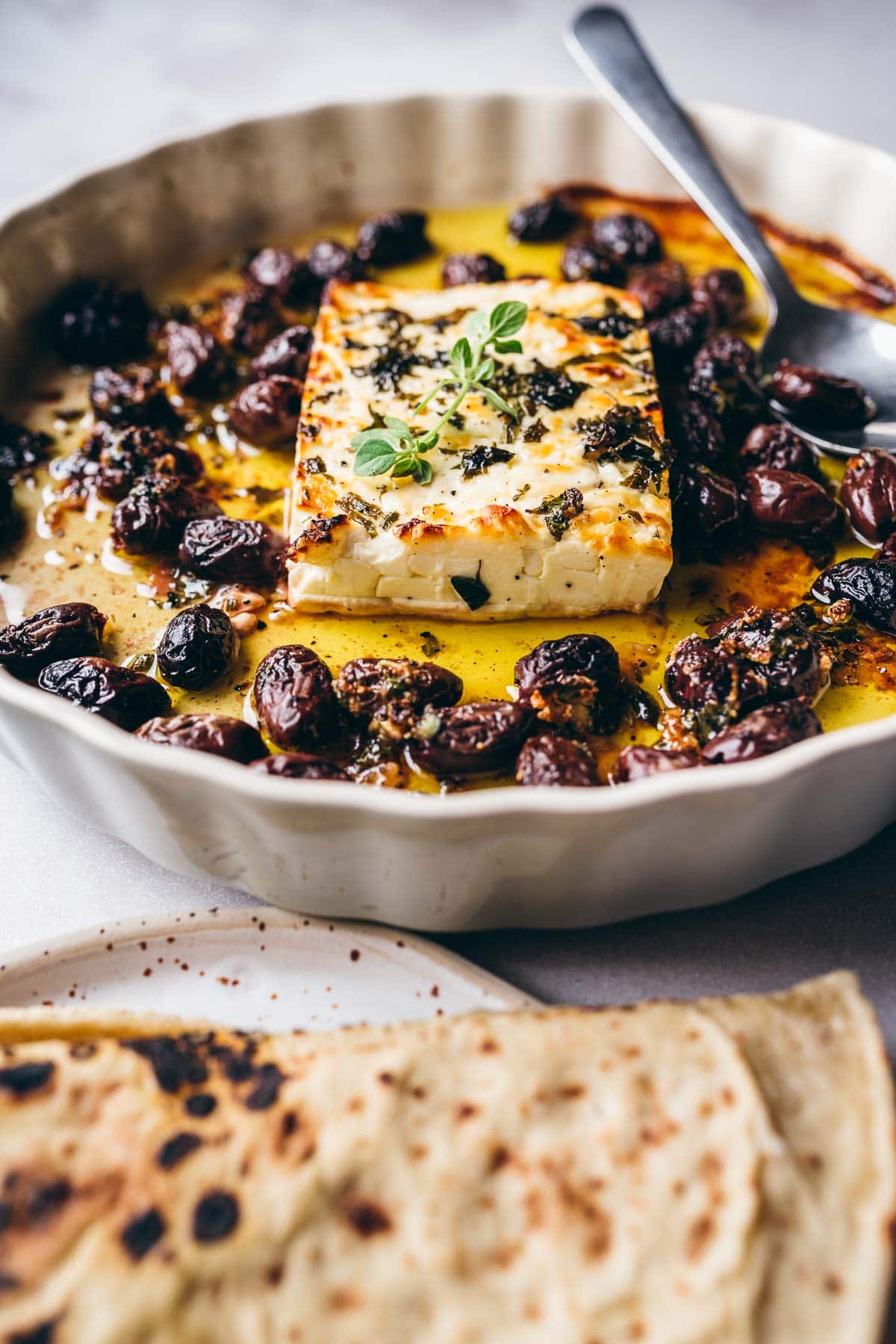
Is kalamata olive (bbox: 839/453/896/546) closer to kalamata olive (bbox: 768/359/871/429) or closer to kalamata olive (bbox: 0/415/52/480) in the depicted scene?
kalamata olive (bbox: 768/359/871/429)

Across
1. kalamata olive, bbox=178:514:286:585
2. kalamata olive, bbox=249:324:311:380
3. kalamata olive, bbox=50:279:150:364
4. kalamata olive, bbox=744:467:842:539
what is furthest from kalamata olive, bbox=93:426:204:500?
kalamata olive, bbox=744:467:842:539

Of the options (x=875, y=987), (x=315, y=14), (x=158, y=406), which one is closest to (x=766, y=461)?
(x=875, y=987)

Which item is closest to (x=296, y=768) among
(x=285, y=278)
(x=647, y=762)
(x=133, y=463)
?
(x=647, y=762)

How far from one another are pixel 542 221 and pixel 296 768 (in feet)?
9.91

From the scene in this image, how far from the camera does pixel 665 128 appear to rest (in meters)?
4.76

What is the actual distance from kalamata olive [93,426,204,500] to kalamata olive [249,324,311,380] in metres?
0.49

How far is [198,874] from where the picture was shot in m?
3.17

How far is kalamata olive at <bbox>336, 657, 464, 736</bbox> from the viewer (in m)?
3.26

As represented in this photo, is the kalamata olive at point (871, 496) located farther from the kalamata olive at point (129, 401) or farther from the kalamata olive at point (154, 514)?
the kalamata olive at point (129, 401)

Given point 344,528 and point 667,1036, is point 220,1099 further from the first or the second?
point 344,528

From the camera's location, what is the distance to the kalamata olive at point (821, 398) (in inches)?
164

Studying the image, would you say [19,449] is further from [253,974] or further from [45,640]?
[253,974]

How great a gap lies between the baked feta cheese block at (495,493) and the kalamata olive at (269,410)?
0.45ft

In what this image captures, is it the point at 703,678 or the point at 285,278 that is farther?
the point at 285,278
